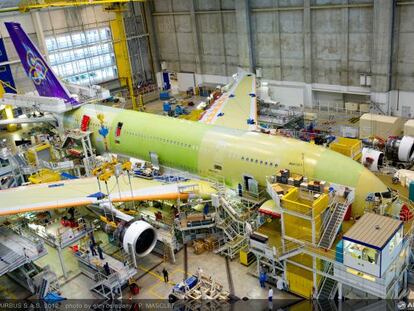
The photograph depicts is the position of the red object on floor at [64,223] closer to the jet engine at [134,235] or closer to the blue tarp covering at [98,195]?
the blue tarp covering at [98,195]

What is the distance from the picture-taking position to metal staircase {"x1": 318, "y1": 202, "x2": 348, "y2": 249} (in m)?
19.7

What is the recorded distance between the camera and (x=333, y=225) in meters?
20.2

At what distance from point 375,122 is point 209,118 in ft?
44.6

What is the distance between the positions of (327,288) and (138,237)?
30.4 ft

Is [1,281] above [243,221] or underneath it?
underneath

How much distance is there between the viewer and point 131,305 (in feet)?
70.3

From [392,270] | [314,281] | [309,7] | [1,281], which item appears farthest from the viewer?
[309,7]

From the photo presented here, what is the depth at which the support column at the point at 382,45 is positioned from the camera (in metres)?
38.2

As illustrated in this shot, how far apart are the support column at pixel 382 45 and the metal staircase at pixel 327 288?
2557cm

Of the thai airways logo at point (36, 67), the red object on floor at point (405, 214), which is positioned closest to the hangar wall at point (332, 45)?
the red object on floor at point (405, 214)

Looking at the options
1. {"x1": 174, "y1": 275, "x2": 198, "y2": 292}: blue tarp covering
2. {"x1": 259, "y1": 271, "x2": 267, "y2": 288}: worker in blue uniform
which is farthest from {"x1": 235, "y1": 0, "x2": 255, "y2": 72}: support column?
{"x1": 174, "y1": 275, "x2": 198, "y2": 292}: blue tarp covering

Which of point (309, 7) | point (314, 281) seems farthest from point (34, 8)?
point (314, 281)

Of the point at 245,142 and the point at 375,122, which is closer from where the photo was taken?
the point at 245,142

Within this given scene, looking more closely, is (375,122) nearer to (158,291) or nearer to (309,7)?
(309,7)
